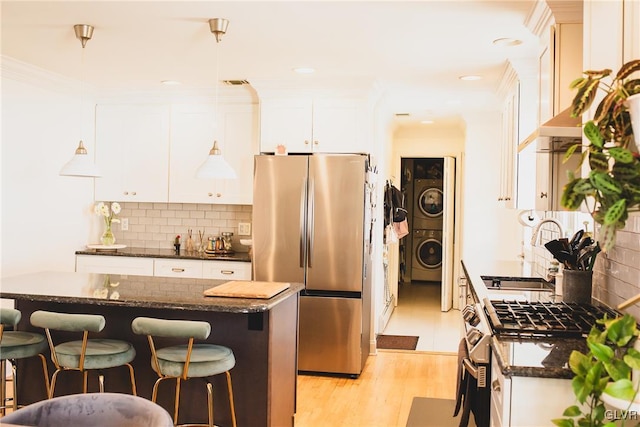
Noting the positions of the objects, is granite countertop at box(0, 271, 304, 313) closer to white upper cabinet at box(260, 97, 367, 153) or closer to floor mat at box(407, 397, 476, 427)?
floor mat at box(407, 397, 476, 427)

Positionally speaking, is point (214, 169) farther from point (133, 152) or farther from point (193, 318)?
point (133, 152)

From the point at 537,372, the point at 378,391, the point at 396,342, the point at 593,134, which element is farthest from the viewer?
the point at 396,342

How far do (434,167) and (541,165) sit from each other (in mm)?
7327

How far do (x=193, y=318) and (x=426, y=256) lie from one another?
769 cm

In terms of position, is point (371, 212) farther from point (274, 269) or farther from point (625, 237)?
point (625, 237)

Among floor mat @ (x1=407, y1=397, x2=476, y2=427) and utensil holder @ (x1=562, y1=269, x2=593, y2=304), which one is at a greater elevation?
utensil holder @ (x1=562, y1=269, x2=593, y2=304)

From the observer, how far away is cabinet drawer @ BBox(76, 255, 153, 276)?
5539 millimetres

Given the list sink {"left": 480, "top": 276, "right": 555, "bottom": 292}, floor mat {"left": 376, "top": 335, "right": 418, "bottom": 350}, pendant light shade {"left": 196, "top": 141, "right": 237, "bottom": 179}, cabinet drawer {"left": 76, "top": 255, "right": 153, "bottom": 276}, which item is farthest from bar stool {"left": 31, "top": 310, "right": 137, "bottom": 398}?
floor mat {"left": 376, "top": 335, "right": 418, "bottom": 350}

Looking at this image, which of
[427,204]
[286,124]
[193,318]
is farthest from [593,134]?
[427,204]

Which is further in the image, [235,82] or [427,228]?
[427,228]

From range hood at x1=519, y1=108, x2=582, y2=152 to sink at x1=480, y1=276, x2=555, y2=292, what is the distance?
1.27 m

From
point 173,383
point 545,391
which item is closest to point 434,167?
point 173,383

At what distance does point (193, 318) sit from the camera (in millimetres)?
3344

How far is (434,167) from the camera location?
10.5m
